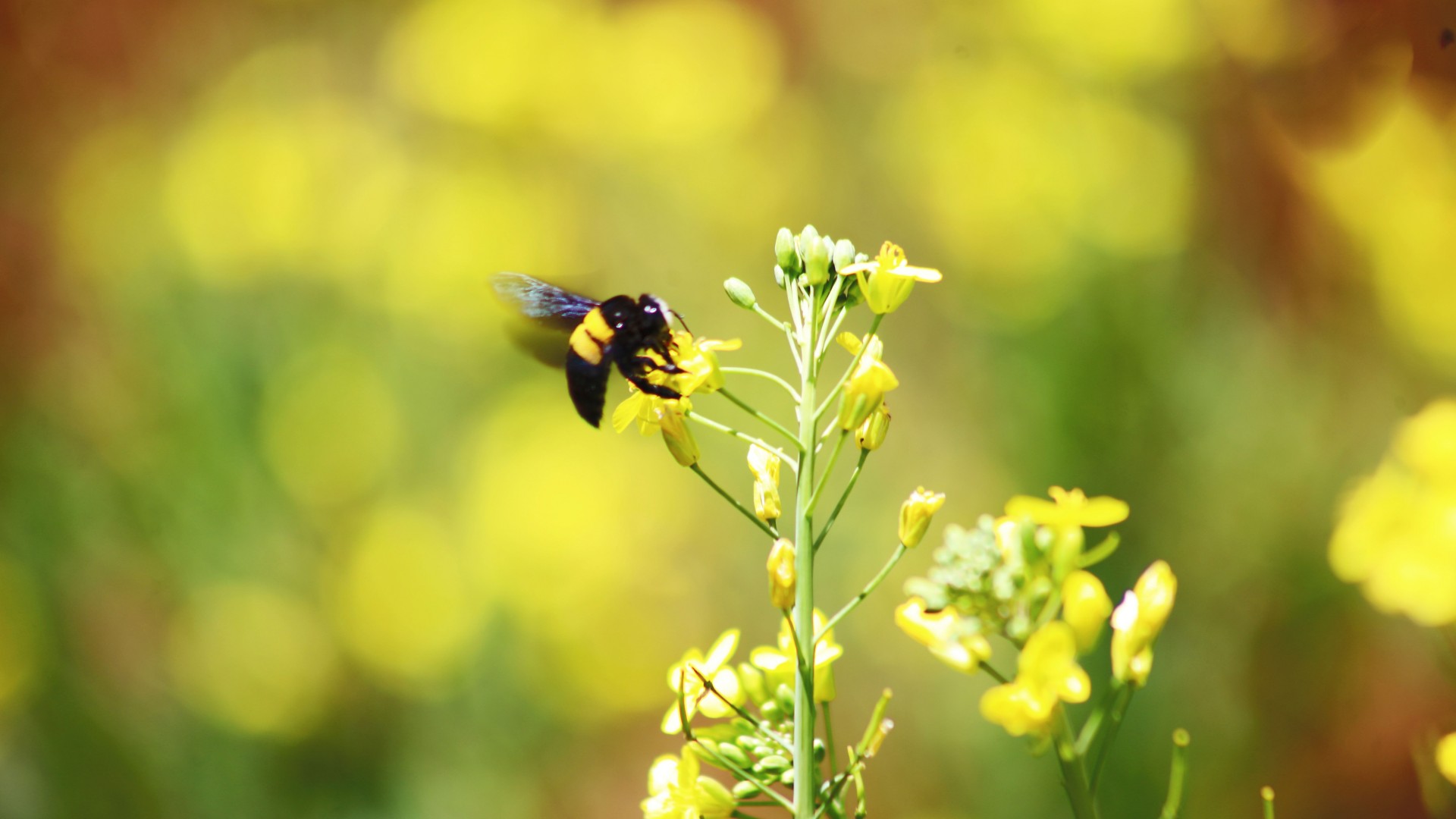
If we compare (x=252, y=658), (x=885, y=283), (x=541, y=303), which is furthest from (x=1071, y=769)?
(x=252, y=658)

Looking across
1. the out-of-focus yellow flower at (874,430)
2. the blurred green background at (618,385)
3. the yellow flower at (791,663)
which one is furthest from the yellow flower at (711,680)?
the blurred green background at (618,385)

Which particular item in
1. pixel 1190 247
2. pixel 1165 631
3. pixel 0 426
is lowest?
pixel 0 426

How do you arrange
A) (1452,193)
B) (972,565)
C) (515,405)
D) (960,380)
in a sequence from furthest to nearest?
(515,405)
(960,380)
(1452,193)
(972,565)

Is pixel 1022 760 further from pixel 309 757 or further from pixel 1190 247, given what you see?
pixel 309 757

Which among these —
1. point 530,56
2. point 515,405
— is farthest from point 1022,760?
point 530,56

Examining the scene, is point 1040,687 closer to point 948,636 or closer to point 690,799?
point 948,636

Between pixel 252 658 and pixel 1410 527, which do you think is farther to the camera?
pixel 252 658

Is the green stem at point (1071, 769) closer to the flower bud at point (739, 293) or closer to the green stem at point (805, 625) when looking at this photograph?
the green stem at point (805, 625)
